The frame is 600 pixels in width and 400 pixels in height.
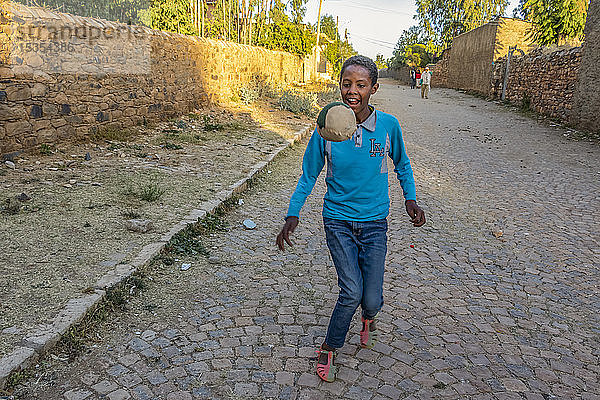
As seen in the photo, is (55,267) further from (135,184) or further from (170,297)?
(135,184)

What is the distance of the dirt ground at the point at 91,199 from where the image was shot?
11.4ft

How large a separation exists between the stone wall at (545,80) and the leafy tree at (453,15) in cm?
2811

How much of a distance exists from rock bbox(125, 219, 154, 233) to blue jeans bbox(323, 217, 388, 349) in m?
2.57

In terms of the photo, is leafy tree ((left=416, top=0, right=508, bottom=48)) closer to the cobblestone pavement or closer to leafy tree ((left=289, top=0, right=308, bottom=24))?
leafy tree ((left=289, top=0, right=308, bottom=24))

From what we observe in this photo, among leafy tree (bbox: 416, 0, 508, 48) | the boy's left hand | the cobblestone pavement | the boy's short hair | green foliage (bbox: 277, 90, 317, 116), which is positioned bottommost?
the cobblestone pavement

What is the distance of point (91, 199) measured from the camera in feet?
18.0

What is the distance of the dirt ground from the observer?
11.4ft

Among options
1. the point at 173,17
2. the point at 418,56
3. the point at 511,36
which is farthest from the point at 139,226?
the point at 418,56

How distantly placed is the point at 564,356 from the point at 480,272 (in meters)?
1.35

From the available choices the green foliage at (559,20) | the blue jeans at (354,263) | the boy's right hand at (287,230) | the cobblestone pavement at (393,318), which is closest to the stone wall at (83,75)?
the cobblestone pavement at (393,318)

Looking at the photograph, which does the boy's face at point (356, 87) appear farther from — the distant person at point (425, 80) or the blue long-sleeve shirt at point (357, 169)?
the distant person at point (425, 80)

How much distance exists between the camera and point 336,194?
8.90ft

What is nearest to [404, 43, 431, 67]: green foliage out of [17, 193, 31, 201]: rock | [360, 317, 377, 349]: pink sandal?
[17, 193, 31, 201]: rock

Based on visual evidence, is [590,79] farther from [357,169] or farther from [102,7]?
[357,169]
